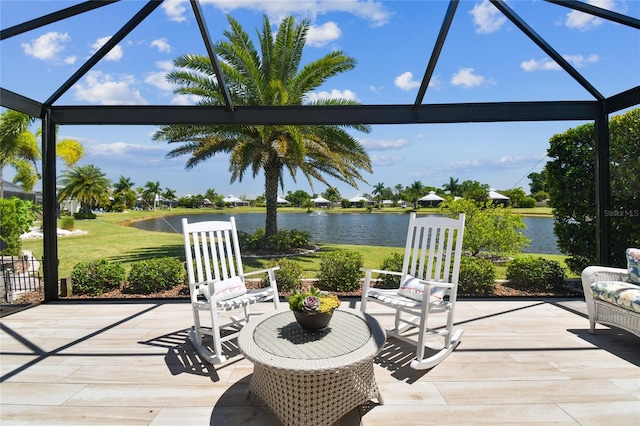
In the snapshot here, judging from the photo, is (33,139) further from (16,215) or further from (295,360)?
(295,360)

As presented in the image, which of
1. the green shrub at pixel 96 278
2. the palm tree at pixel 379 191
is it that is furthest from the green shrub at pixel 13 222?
the palm tree at pixel 379 191

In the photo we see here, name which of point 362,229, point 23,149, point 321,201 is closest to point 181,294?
point 23,149

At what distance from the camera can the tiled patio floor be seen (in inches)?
80.1

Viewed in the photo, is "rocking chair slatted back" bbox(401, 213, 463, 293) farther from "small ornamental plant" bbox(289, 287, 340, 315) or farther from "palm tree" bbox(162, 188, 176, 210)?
"palm tree" bbox(162, 188, 176, 210)

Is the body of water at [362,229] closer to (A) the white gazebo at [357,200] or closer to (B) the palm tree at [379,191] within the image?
(A) the white gazebo at [357,200]

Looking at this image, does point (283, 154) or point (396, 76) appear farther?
point (283, 154)

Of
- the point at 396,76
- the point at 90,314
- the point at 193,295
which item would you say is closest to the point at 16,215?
the point at 90,314

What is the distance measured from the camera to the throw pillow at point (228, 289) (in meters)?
3.03

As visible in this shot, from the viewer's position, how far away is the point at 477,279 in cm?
468

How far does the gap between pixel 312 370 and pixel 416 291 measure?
1585mm

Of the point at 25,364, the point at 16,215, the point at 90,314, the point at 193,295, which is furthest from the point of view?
the point at 16,215

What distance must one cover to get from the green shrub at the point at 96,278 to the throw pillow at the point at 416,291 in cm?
401

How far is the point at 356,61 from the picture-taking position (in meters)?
6.39

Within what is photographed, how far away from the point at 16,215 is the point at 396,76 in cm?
620
